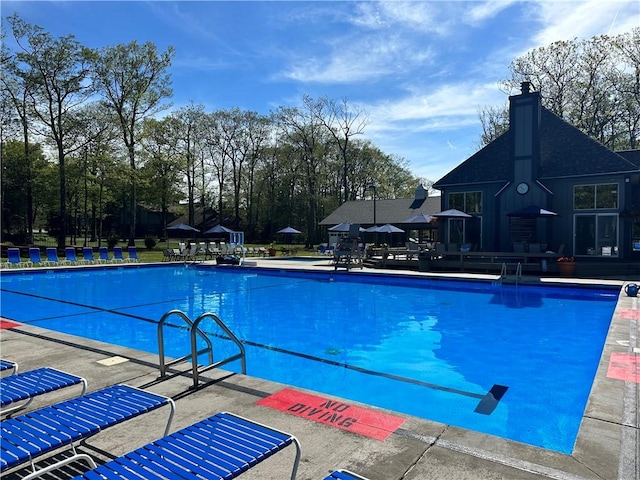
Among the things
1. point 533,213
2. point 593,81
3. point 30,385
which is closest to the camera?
point 30,385

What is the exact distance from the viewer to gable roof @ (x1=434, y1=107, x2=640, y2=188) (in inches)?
750

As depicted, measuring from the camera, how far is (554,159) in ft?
67.2

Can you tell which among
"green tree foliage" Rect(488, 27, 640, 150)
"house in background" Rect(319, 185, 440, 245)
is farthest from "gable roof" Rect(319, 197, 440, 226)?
"green tree foliage" Rect(488, 27, 640, 150)

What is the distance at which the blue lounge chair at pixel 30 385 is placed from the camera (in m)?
3.29

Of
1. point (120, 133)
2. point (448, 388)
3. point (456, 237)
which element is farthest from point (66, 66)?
point (448, 388)

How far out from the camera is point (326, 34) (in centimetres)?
1468

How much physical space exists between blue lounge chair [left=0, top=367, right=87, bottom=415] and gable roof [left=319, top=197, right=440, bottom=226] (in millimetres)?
31864

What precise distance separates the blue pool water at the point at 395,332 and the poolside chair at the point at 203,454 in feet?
10.3

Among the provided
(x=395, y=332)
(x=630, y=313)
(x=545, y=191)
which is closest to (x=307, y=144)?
(x=545, y=191)

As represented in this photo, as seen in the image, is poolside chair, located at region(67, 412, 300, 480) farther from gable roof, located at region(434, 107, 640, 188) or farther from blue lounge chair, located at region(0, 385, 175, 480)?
gable roof, located at region(434, 107, 640, 188)

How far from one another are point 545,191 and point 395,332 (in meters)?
14.3

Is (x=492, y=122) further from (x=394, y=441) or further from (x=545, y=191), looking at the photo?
(x=394, y=441)

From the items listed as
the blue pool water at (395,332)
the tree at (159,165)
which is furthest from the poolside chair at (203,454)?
the tree at (159,165)

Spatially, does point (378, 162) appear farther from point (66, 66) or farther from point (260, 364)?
point (260, 364)
